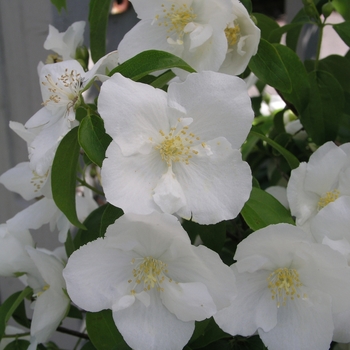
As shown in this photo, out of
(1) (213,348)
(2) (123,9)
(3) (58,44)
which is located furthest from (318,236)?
(2) (123,9)

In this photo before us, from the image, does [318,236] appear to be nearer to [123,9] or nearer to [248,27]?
[248,27]

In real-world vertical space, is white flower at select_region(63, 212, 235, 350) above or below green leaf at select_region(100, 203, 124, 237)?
below

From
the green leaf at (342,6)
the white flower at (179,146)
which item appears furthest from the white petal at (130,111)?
the green leaf at (342,6)

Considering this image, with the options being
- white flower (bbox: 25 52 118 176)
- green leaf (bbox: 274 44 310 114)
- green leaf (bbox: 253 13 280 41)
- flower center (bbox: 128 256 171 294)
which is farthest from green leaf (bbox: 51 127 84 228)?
green leaf (bbox: 253 13 280 41)

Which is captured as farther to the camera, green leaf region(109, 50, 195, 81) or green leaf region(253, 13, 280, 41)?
green leaf region(253, 13, 280, 41)

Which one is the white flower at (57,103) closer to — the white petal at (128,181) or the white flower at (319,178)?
the white petal at (128,181)

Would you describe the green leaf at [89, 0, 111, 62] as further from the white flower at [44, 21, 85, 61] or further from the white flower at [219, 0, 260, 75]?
the white flower at [219, 0, 260, 75]

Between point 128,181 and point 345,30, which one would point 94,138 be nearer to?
point 128,181
